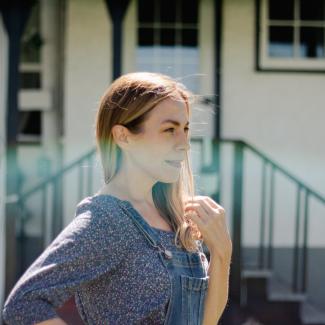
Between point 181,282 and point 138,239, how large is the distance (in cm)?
14

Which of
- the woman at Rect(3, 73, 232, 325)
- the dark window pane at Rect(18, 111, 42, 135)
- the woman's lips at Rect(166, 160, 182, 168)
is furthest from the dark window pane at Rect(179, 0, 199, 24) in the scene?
the woman's lips at Rect(166, 160, 182, 168)

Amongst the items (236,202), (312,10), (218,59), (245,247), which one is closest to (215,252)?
(236,202)

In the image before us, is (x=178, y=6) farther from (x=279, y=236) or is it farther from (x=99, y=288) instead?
(x=99, y=288)

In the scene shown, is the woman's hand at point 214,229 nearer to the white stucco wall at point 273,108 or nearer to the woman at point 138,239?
the woman at point 138,239

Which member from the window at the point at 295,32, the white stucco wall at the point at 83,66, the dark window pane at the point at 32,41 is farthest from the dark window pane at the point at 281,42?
the dark window pane at the point at 32,41

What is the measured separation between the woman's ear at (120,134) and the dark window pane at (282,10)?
19.7 ft

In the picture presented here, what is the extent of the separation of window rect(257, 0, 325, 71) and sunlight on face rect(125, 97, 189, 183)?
573 centimetres

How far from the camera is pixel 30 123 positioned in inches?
292

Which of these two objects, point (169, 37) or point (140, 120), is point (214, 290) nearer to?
point (140, 120)

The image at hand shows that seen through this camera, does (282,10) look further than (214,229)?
Yes

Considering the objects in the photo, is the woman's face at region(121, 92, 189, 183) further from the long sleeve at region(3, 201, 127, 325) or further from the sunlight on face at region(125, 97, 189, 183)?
the long sleeve at region(3, 201, 127, 325)

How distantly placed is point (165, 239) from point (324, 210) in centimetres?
567

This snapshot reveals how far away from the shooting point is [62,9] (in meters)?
7.26

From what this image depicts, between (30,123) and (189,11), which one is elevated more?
(189,11)
